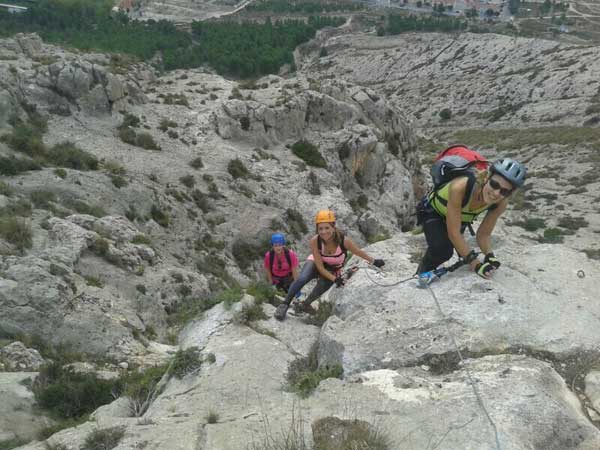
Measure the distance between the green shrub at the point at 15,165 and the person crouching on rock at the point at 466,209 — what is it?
1654 centimetres

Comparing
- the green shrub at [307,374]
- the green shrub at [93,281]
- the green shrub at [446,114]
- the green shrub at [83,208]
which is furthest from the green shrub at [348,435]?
the green shrub at [446,114]

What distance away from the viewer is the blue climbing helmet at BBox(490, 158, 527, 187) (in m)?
5.96

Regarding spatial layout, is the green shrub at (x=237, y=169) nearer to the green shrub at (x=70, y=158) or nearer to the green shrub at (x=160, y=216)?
the green shrub at (x=160, y=216)

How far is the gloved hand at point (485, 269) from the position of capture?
7.03 m

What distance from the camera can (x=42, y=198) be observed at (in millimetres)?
16000

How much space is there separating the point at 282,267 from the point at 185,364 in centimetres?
450

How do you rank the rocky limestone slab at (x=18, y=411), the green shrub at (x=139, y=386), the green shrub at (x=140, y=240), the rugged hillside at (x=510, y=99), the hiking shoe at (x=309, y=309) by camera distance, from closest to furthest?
1. the rocky limestone slab at (x=18, y=411)
2. the green shrub at (x=139, y=386)
3. the hiking shoe at (x=309, y=309)
4. the green shrub at (x=140, y=240)
5. the rugged hillside at (x=510, y=99)

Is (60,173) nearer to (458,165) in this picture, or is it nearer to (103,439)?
(103,439)

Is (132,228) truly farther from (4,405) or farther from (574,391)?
(574,391)

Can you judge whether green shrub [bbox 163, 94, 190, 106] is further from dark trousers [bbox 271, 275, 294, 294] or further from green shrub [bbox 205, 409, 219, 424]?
green shrub [bbox 205, 409, 219, 424]

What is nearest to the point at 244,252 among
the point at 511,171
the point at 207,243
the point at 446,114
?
the point at 207,243

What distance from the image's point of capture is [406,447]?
181 inches

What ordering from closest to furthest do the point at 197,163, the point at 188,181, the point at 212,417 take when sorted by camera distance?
the point at 212,417 < the point at 188,181 < the point at 197,163

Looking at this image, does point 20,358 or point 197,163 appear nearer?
point 20,358
